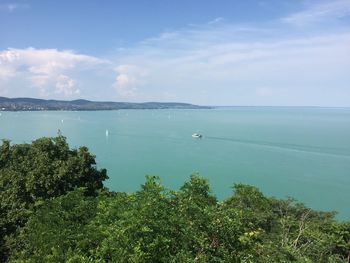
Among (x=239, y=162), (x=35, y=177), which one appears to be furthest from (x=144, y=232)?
(x=239, y=162)

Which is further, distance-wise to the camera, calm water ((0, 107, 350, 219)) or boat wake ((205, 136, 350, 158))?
boat wake ((205, 136, 350, 158))

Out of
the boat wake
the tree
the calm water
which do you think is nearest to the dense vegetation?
the tree

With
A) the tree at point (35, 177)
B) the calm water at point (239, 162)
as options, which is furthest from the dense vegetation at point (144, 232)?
the calm water at point (239, 162)

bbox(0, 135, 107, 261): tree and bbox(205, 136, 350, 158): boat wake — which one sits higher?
bbox(0, 135, 107, 261): tree

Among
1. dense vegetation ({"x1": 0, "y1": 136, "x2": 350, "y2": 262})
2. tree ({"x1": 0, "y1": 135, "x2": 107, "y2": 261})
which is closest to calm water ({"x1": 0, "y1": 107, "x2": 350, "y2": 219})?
tree ({"x1": 0, "y1": 135, "x2": 107, "y2": 261})

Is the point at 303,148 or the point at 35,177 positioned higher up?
the point at 35,177

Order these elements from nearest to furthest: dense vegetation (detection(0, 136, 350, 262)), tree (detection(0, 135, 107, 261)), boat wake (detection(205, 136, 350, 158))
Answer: dense vegetation (detection(0, 136, 350, 262))
tree (detection(0, 135, 107, 261))
boat wake (detection(205, 136, 350, 158))

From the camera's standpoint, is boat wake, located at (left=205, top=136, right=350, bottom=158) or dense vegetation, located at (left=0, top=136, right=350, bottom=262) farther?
boat wake, located at (left=205, top=136, right=350, bottom=158)

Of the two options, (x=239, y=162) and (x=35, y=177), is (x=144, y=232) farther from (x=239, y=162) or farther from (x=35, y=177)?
(x=239, y=162)

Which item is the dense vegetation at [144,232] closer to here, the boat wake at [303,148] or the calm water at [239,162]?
the calm water at [239,162]

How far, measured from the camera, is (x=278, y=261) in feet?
32.1

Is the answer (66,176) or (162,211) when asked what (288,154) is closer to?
(66,176)

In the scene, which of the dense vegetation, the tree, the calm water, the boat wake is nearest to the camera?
the dense vegetation

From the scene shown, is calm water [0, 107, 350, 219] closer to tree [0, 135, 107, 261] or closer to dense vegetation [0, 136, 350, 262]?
tree [0, 135, 107, 261]
